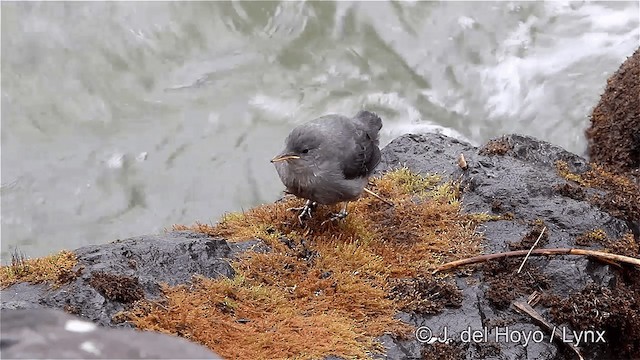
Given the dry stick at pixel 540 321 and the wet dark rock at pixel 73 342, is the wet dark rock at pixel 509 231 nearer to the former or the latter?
the dry stick at pixel 540 321

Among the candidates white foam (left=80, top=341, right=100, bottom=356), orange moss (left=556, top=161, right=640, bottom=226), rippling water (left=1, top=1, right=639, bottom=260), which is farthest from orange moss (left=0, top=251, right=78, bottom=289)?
rippling water (left=1, top=1, right=639, bottom=260)

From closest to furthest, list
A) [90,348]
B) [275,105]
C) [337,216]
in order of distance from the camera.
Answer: [90,348], [337,216], [275,105]

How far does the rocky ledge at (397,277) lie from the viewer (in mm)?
3488

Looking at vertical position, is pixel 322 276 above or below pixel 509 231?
above

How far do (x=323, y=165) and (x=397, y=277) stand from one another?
95 cm

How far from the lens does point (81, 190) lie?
29.7 feet

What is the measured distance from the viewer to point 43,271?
361cm

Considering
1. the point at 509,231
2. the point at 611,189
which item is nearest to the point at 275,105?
the point at 611,189

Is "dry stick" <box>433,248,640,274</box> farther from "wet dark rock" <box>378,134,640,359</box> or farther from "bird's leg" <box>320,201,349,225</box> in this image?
"bird's leg" <box>320,201,349,225</box>

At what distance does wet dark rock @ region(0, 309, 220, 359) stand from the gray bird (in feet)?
10.1

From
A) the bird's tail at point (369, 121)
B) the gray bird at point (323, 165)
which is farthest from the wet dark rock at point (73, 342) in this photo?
the bird's tail at point (369, 121)

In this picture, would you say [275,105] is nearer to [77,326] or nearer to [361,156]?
[361,156]

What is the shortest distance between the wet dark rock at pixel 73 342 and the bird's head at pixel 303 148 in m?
3.17

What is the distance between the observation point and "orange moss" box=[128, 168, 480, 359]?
346 cm
